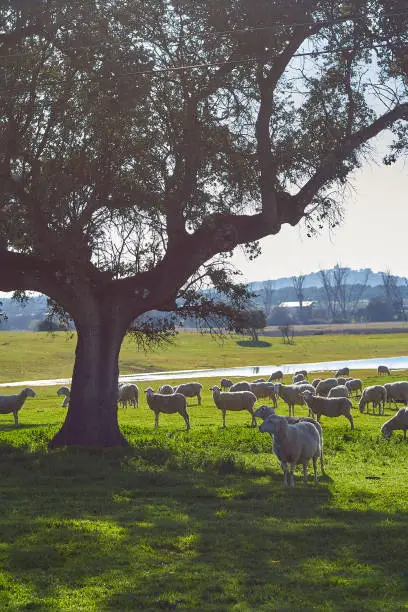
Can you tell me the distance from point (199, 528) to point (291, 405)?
24.2m

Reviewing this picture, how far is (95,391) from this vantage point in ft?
73.6

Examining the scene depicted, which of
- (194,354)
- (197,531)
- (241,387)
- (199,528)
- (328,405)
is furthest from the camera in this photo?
(194,354)

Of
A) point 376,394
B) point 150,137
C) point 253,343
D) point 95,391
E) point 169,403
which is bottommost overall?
point 376,394

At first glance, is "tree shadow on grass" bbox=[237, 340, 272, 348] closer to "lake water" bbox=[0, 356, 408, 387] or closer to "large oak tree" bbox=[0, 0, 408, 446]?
"lake water" bbox=[0, 356, 408, 387]

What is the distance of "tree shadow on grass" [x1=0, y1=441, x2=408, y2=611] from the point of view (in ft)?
30.5

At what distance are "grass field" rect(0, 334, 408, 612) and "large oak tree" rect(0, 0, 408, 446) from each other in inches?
160

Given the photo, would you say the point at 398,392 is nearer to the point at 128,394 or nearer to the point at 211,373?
the point at 128,394

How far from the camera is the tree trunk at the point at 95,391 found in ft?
72.5

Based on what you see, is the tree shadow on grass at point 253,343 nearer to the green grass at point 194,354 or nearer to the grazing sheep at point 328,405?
the green grass at point 194,354

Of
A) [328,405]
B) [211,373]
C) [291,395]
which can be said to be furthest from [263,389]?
[211,373]

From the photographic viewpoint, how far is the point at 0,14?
65.4ft

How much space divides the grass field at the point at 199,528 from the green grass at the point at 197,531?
0.10 ft

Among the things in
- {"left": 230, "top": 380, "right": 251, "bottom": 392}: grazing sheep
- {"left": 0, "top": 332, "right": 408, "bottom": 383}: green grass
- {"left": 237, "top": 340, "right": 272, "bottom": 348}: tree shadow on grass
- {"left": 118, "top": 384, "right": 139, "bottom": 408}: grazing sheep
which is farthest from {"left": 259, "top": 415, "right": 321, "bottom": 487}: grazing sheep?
{"left": 237, "top": 340, "right": 272, "bottom": 348}: tree shadow on grass

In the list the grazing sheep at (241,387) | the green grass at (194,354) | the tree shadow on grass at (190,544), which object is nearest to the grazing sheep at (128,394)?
the grazing sheep at (241,387)
